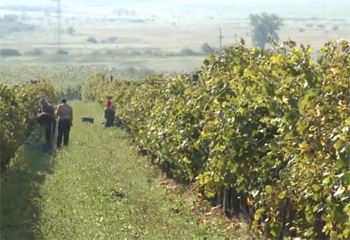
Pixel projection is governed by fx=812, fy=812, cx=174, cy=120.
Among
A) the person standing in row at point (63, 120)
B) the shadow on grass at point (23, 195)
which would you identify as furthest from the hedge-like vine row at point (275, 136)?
the person standing in row at point (63, 120)

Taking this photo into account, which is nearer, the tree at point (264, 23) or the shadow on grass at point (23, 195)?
the shadow on grass at point (23, 195)

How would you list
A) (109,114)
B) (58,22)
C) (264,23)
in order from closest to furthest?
(109,114) → (264,23) → (58,22)

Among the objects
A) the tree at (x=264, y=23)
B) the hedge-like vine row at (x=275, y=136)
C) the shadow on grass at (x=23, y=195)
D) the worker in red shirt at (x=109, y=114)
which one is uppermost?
the tree at (x=264, y=23)

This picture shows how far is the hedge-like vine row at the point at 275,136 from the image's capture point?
6680mm

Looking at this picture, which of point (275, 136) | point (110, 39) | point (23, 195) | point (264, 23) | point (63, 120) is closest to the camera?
point (275, 136)

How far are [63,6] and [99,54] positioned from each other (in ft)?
47.3

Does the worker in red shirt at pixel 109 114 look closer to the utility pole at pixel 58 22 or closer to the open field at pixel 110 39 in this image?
the open field at pixel 110 39

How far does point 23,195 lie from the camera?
1312 cm

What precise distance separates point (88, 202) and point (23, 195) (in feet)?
4.26

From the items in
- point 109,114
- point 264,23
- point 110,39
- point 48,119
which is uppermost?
point 264,23

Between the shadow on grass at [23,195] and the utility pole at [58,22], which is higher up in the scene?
the utility pole at [58,22]

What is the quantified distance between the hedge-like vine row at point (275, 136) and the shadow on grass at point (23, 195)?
2.46 metres

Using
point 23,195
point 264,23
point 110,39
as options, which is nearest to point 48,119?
point 23,195

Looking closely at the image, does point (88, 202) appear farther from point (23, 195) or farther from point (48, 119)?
point (48, 119)
